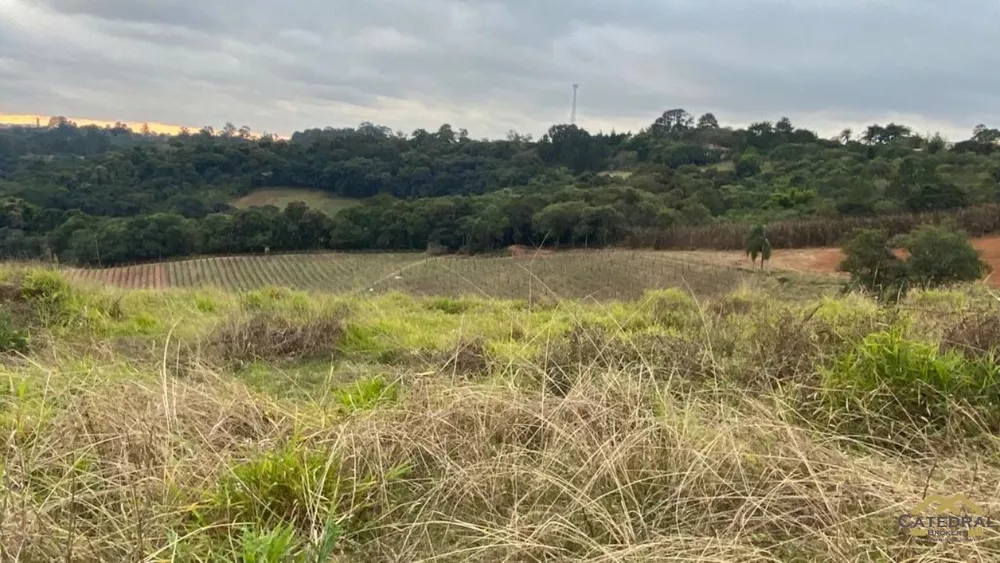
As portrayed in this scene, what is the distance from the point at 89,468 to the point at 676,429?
6.40 feet

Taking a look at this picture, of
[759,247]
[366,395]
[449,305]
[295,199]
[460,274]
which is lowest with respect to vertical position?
[759,247]

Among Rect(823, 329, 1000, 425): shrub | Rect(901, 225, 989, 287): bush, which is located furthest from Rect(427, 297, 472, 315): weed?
Rect(901, 225, 989, 287): bush

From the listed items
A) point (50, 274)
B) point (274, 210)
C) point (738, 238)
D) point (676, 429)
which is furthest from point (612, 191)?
point (676, 429)

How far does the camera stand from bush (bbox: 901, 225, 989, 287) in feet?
49.1

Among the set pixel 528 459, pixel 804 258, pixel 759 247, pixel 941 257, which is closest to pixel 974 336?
pixel 528 459

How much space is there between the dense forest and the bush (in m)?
19.5

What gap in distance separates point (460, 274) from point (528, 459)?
11.8 m

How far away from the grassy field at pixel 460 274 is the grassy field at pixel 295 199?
820 inches

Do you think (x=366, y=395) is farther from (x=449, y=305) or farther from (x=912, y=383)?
(x=449, y=305)

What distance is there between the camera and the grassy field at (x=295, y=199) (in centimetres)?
6619

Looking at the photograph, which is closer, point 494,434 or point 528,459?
point 528,459

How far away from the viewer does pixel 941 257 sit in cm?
1588

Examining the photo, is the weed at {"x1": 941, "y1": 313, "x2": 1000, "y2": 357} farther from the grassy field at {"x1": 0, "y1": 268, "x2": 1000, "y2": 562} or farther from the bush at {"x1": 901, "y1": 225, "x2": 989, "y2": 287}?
the bush at {"x1": 901, "y1": 225, "x2": 989, "y2": 287}

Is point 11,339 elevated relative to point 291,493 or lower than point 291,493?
lower
